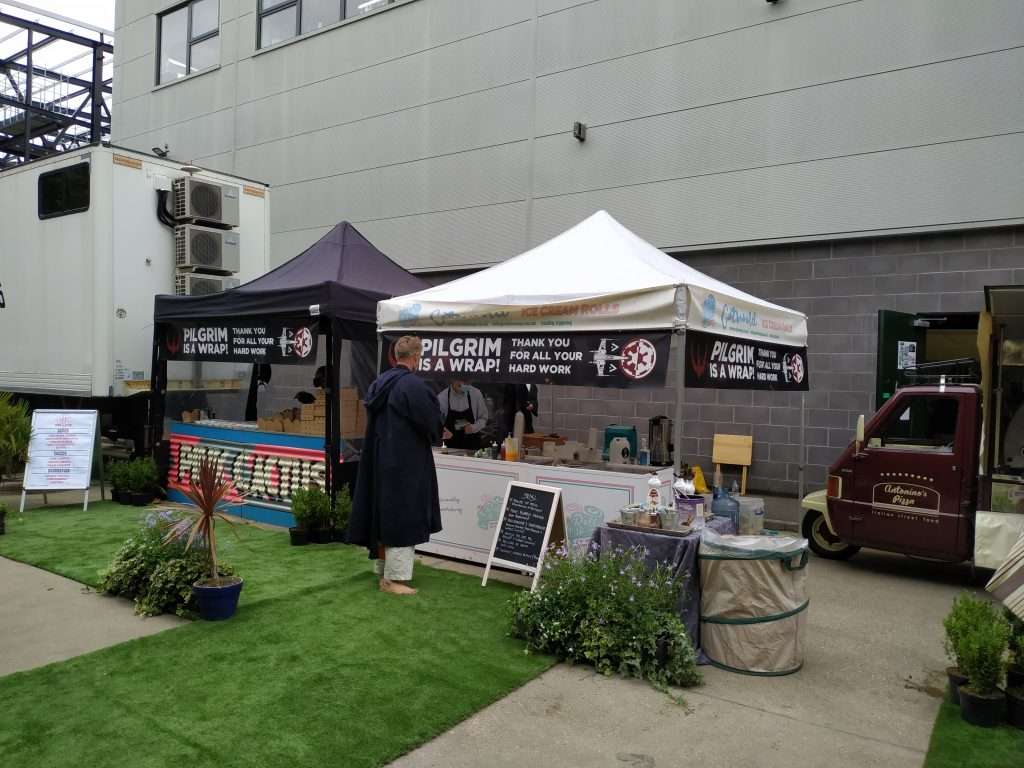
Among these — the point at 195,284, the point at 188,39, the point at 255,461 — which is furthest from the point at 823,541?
the point at 188,39

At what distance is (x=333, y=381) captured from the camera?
26.5ft

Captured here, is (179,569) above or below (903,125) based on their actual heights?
below

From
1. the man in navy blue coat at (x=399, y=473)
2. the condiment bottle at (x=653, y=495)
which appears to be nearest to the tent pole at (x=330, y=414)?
the man in navy blue coat at (x=399, y=473)

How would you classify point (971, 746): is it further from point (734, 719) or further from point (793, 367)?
point (793, 367)

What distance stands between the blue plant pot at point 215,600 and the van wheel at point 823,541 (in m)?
5.36

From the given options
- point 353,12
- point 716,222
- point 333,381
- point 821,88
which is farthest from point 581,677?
point 353,12

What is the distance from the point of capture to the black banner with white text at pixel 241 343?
8062 mm

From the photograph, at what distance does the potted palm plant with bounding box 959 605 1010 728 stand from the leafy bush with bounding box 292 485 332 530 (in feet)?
17.8

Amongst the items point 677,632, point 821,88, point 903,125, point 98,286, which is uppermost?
point 821,88

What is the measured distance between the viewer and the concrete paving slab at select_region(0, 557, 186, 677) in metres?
4.69

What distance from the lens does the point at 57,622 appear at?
17.1 feet

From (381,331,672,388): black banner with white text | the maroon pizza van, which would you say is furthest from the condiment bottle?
the maroon pizza van

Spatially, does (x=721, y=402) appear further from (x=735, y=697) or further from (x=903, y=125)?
(x=735, y=697)

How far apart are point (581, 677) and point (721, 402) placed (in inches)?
273
